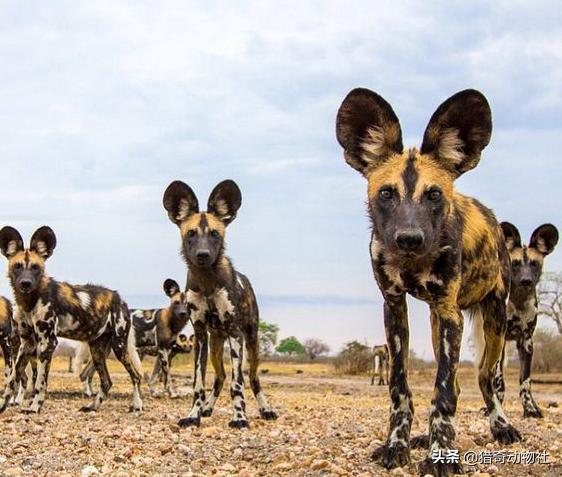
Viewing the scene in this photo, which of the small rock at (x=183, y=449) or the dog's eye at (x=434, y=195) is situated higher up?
the dog's eye at (x=434, y=195)

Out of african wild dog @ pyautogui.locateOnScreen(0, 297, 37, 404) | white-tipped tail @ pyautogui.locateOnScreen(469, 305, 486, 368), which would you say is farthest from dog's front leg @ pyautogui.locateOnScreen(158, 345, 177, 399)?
white-tipped tail @ pyautogui.locateOnScreen(469, 305, 486, 368)

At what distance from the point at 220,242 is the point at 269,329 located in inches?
2352

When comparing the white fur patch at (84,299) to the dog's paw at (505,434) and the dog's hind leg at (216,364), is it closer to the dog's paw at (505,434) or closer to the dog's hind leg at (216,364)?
the dog's hind leg at (216,364)

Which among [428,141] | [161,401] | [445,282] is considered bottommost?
[161,401]

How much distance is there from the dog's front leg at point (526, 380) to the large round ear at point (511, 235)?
1325mm

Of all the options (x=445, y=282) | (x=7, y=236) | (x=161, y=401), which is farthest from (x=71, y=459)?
(x=161, y=401)

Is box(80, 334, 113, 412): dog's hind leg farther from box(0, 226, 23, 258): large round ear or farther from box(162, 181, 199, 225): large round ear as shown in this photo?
box(162, 181, 199, 225): large round ear

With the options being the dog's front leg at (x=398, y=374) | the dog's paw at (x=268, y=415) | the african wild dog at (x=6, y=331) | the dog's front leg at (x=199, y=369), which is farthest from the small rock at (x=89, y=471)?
the african wild dog at (x=6, y=331)

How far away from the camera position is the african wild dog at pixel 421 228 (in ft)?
18.6

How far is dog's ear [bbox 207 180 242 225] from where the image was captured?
35.1ft

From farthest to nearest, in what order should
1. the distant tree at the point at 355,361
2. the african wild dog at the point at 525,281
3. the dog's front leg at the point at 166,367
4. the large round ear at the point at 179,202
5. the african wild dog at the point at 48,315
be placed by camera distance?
the distant tree at the point at 355,361
the dog's front leg at the point at 166,367
the african wild dog at the point at 48,315
the african wild dog at the point at 525,281
the large round ear at the point at 179,202

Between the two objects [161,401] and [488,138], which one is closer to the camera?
[488,138]

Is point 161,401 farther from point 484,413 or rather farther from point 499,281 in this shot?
point 499,281

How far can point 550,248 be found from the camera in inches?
470
